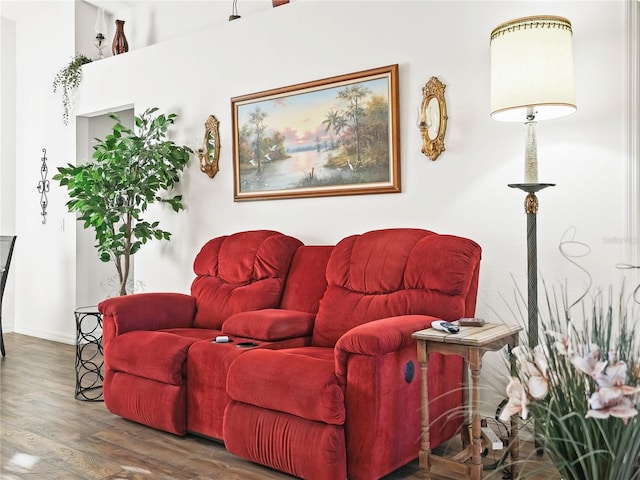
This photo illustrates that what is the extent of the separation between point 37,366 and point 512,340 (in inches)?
144

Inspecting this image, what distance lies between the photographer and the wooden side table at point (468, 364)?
7.23 feet

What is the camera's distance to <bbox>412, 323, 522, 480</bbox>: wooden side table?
7.23 feet

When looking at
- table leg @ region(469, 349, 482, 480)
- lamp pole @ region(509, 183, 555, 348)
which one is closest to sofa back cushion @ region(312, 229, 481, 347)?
lamp pole @ region(509, 183, 555, 348)

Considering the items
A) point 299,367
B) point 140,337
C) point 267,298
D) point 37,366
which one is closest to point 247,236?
point 267,298

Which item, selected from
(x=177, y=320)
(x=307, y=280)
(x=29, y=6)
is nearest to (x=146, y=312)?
(x=177, y=320)

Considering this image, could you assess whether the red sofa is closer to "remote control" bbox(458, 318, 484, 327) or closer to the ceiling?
"remote control" bbox(458, 318, 484, 327)

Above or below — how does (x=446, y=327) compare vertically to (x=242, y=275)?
below

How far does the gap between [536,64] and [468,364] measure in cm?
126

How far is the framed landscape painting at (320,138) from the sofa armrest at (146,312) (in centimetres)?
93

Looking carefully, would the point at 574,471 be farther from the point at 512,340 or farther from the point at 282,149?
the point at 282,149

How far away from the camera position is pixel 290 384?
2.38m

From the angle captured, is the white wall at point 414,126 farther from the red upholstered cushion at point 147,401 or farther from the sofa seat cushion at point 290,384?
the red upholstered cushion at point 147,401

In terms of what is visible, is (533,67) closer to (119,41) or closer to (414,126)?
(414,126)

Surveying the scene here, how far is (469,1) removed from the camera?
3.09 metres
